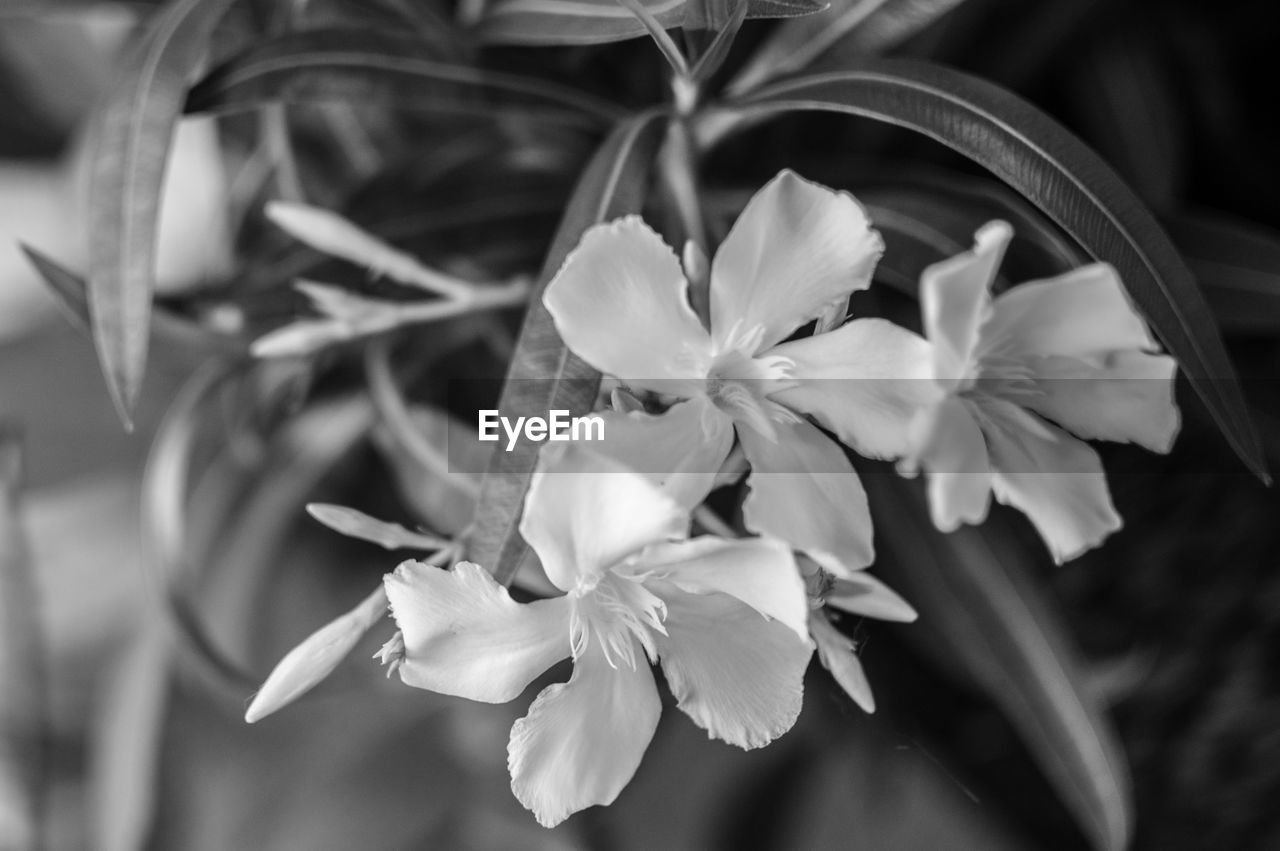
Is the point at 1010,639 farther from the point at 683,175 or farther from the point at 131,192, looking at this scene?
the point at 131,192

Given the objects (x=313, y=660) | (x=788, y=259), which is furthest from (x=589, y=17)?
(x=313, y=660)

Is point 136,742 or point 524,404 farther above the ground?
point 524,404

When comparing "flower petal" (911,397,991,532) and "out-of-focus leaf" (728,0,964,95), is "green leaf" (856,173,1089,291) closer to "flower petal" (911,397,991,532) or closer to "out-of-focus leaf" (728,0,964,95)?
"out-of-focus leaf" (728,0,964,95)

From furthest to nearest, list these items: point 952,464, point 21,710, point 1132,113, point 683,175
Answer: point 21,710 → point 1132,113 → point 683,175 → point 952,464

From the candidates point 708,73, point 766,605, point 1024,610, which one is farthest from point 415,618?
point 1024,610

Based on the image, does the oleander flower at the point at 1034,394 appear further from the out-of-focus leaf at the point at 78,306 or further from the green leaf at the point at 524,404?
the out-of-focus leaf at the point at 78,306

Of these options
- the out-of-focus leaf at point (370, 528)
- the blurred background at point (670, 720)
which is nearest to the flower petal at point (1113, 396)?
the out-of-focus leaf at point (370, 528)
